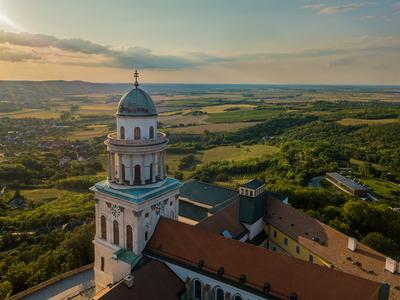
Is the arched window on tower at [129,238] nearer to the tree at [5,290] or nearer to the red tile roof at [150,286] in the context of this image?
the red tile roof at [150,286]

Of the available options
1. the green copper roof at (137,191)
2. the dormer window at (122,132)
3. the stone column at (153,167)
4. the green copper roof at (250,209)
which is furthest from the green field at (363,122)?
the dormer window at (122,132)

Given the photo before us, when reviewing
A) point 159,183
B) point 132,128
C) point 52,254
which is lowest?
point 52,254

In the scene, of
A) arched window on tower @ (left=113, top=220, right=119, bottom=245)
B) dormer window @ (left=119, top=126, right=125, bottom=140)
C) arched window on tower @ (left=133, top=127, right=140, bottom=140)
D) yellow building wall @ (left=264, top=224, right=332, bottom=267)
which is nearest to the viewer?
arched window on tower @ (left=133, top=127, right=140, bottom=140)

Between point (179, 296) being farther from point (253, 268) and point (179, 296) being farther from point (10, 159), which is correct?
point (10, 159)

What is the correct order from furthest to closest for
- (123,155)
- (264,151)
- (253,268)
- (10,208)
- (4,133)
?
1. (4,133)
2. (264,151)
3. (10,208)
4. (123,155)
5. (253,268)

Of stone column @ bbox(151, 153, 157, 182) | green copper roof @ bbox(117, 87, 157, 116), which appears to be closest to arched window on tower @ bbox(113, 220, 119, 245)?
stone column @ bbox(151, 153, 157, 182)

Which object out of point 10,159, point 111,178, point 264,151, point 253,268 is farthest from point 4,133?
point 253,268

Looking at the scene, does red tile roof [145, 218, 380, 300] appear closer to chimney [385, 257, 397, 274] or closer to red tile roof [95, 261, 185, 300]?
red tile roof [95, 261, 185, 300]
